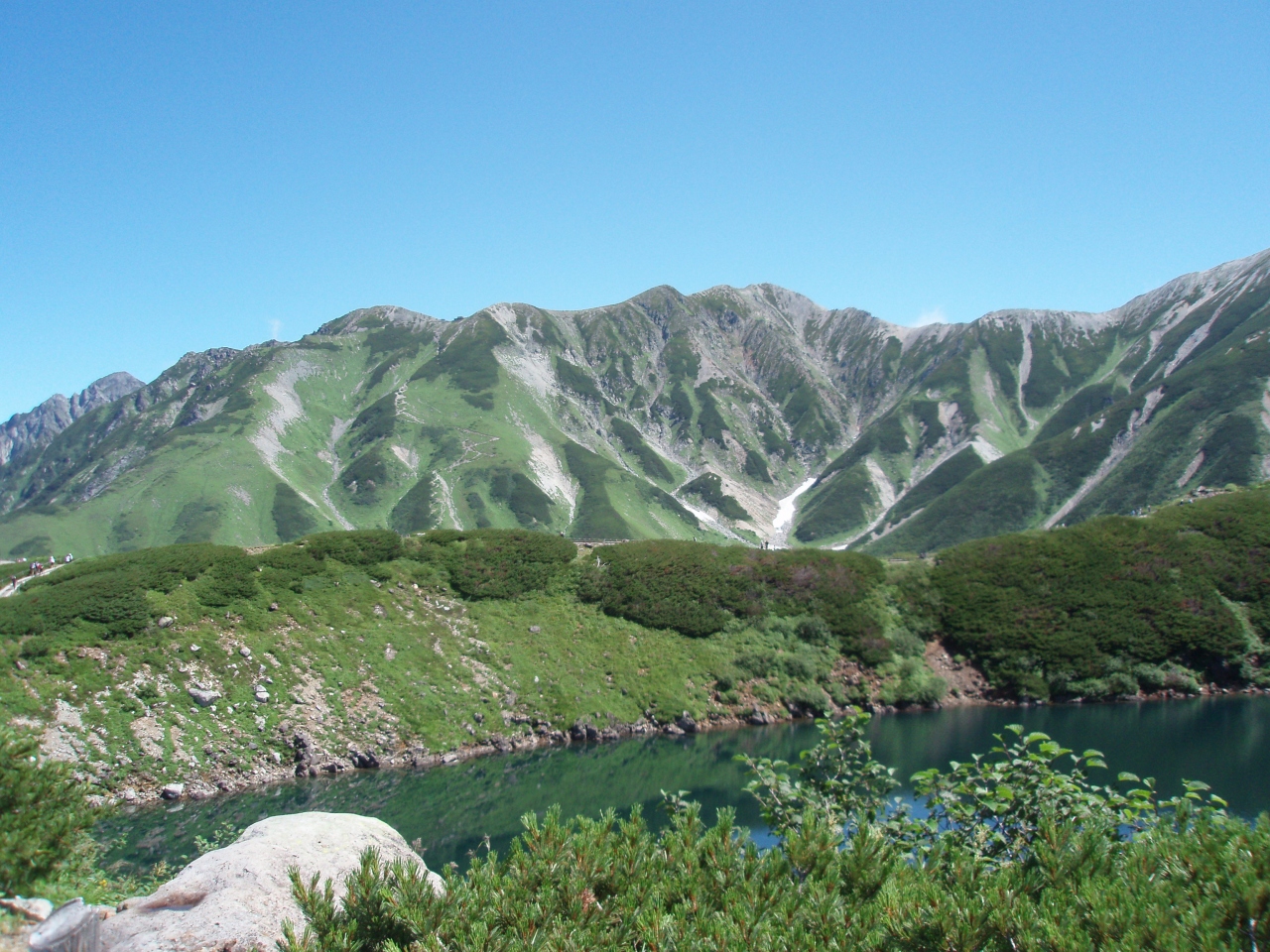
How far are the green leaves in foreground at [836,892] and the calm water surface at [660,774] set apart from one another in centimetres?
1795

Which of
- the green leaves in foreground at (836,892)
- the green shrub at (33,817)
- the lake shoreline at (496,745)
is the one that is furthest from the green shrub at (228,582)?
the green leaves in foreground at (836,892)

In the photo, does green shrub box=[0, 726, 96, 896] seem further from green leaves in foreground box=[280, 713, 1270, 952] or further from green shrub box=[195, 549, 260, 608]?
green shrub box=[195, 549, 260, 608]

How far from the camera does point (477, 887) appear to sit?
8.00m

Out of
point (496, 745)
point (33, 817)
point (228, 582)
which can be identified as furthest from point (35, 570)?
point (33, 817)

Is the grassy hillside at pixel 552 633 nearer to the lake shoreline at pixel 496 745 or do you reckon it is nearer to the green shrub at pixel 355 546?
the green shrub at pixel 355 546

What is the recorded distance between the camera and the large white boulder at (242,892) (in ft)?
29.5

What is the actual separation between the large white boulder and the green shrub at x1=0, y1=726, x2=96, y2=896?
1.68m

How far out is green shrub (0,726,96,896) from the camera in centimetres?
1052

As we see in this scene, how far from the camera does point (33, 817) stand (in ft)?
36.9

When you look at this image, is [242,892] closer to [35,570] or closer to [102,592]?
[102,592]

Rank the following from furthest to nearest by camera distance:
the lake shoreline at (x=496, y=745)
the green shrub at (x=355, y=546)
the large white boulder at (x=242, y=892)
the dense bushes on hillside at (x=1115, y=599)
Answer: the dense bushes on hillside at (x=1115, y=599) < the green shrub at (x=355, y=546) < the lake shoreline at (x=496, y=745) < the large white boulder at (x=242, y=892)

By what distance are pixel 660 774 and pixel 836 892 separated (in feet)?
104

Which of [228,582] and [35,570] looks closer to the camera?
[228,582]

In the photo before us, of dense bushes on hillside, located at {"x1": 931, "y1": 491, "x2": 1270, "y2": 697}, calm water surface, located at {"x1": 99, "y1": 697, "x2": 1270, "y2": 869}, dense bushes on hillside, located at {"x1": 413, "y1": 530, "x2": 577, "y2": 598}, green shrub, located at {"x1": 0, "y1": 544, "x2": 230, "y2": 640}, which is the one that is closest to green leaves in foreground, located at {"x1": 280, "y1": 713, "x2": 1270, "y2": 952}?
calm water surface, located at {"x1": 99, "y1": 697, "x2": 1270, "y2": 869}
